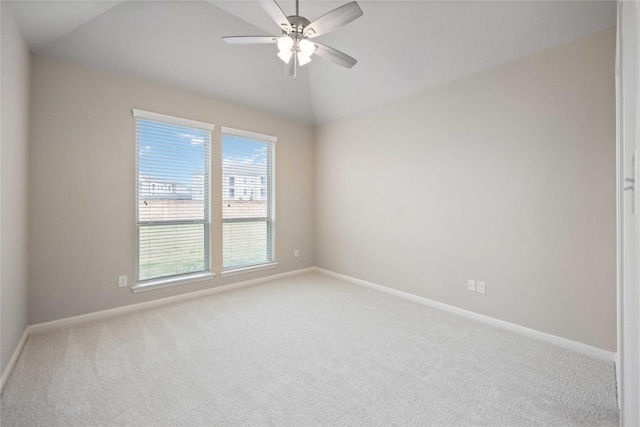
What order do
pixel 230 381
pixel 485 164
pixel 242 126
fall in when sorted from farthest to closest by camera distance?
pixel 242 126 → pixel 485 164 → pixel 230 381

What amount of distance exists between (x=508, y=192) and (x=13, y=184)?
4400 mm

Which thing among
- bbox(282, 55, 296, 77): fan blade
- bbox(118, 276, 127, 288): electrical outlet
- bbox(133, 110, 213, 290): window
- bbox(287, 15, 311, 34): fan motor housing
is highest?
bbox(287, 15, 311, 34): fan motor housing

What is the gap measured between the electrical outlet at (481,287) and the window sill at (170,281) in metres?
3.35

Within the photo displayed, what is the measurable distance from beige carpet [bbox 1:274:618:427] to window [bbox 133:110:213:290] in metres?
0.67

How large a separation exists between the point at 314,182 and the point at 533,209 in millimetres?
3296

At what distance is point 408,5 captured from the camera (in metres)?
2.67

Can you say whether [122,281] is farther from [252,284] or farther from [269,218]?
[269,218]

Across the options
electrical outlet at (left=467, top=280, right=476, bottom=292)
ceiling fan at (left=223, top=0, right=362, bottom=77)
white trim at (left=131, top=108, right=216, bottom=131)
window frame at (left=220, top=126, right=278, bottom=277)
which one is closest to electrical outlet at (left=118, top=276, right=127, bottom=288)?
window frame at (left=220, top=126, right=278, bottom=277)

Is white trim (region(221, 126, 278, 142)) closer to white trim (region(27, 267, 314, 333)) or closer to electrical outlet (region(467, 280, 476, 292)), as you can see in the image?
white trim (region(27, 267, 314, 333))

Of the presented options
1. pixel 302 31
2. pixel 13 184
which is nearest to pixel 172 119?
pixel 13 184

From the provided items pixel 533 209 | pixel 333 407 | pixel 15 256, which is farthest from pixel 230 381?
pixel 533 209

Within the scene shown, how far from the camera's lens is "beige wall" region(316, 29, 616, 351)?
234cm

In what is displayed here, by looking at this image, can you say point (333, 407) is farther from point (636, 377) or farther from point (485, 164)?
point (485, 164)

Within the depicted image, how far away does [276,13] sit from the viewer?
2006 millimetres
